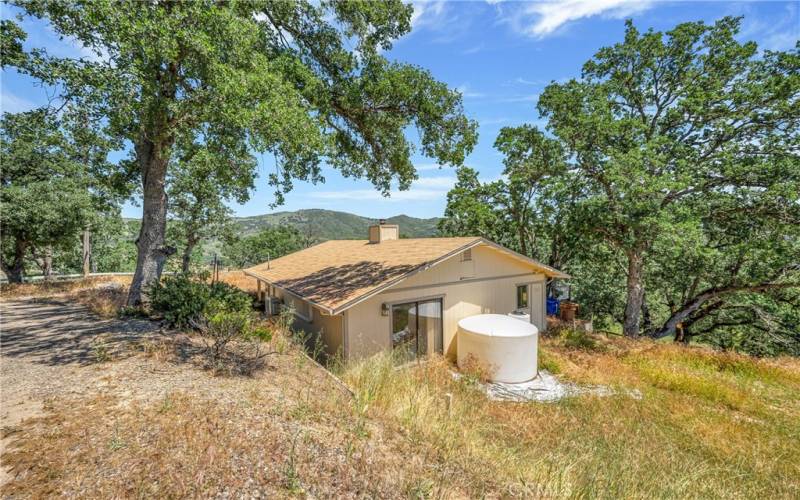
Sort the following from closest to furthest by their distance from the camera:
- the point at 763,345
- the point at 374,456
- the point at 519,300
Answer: the point at 374,456
the point at 519,300
the point at 763,345

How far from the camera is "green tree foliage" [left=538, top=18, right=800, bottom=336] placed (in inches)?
442

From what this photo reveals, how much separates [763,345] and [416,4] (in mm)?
22521

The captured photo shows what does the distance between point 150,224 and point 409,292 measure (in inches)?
313

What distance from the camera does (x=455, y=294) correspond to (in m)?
11.0

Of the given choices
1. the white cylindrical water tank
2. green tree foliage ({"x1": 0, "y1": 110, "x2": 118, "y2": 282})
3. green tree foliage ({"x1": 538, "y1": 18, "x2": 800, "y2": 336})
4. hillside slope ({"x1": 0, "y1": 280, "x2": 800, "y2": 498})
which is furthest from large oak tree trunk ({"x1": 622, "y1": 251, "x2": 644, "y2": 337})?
green tree foliage ({"x1": 0, "y1": 110, "x2": 118, "y2": 282})

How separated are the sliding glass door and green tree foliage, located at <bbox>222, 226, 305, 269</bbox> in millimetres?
45537

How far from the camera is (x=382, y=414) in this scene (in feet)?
16.6

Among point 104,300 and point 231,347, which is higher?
point 104,300

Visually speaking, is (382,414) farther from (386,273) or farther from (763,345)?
(763,345)

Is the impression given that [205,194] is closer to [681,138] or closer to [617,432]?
[617,432]

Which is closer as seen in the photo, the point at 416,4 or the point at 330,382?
the point at 330,382

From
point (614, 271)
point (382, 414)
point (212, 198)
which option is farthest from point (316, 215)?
point (382, 414)

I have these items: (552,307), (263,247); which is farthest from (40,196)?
A: (263,247)

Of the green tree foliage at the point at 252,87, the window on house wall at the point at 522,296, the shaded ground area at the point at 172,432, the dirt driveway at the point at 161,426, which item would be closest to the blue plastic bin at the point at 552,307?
the window on house wall at the point at 522,296
